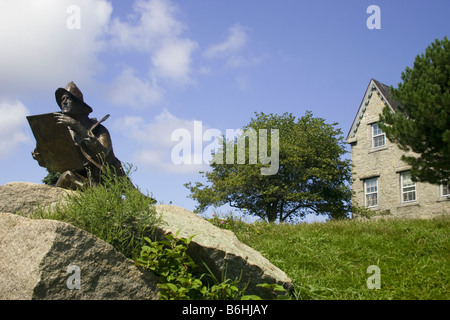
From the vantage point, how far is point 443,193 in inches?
895

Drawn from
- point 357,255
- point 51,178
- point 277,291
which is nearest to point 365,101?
point 51,178

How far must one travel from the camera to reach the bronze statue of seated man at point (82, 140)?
8.34m

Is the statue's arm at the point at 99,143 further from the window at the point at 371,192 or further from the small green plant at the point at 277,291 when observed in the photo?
the window at the point at 371,192

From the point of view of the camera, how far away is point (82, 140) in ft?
27.9

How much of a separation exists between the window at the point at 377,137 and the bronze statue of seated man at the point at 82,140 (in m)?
21.1

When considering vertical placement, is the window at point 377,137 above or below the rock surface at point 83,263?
above

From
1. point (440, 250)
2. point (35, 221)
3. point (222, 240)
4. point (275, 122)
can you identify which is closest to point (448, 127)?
point (440, 250)

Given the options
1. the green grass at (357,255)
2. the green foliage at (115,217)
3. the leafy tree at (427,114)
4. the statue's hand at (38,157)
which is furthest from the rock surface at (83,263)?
the leafy tree at (427,114)

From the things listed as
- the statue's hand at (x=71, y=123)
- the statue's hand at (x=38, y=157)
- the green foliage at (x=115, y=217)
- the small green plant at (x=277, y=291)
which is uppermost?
the statue's hand at (x=71, y=123)

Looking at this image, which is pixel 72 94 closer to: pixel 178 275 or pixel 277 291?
pixel 178 275

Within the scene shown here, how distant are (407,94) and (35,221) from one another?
1324 cm

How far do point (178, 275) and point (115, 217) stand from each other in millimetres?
1089

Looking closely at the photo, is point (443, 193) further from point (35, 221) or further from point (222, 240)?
point (35, 221)

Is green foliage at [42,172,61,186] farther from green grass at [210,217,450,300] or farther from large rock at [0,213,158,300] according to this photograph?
large rock at [0,213,158,300]
